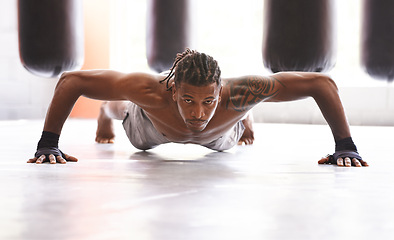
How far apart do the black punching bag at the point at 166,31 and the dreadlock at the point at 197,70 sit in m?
0.82

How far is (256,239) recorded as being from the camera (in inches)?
32.8

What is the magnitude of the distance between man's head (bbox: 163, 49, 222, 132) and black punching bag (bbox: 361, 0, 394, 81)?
2.08 feet

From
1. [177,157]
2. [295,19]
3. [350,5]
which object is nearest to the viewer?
[295,19]

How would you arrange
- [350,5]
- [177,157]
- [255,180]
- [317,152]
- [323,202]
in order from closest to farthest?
1. [323,202]
2. [255,180]
3. [177,157]
4. [317,152]
5. [350,5]

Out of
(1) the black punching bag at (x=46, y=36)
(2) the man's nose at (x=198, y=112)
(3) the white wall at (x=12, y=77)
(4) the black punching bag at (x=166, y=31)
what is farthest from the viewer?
(3) the white wall at (x=12, y=77)

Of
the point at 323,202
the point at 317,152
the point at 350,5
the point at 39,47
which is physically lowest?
the point at 317,152

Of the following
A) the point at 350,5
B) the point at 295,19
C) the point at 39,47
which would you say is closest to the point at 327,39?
the point at 295,19

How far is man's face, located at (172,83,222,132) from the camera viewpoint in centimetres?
152

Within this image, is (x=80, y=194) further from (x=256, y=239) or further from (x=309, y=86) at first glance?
(x=309, y=86)

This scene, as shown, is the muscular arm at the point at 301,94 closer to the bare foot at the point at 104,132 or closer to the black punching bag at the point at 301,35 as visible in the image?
the black punching bag at the point at 301,35

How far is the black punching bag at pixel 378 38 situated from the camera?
1.72 metres

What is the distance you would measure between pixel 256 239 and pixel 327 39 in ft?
3.78

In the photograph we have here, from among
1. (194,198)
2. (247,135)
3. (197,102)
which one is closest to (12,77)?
(247,135)

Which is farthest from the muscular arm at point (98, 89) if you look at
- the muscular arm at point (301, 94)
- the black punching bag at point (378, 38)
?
the black punching bag at point (378, 38)
